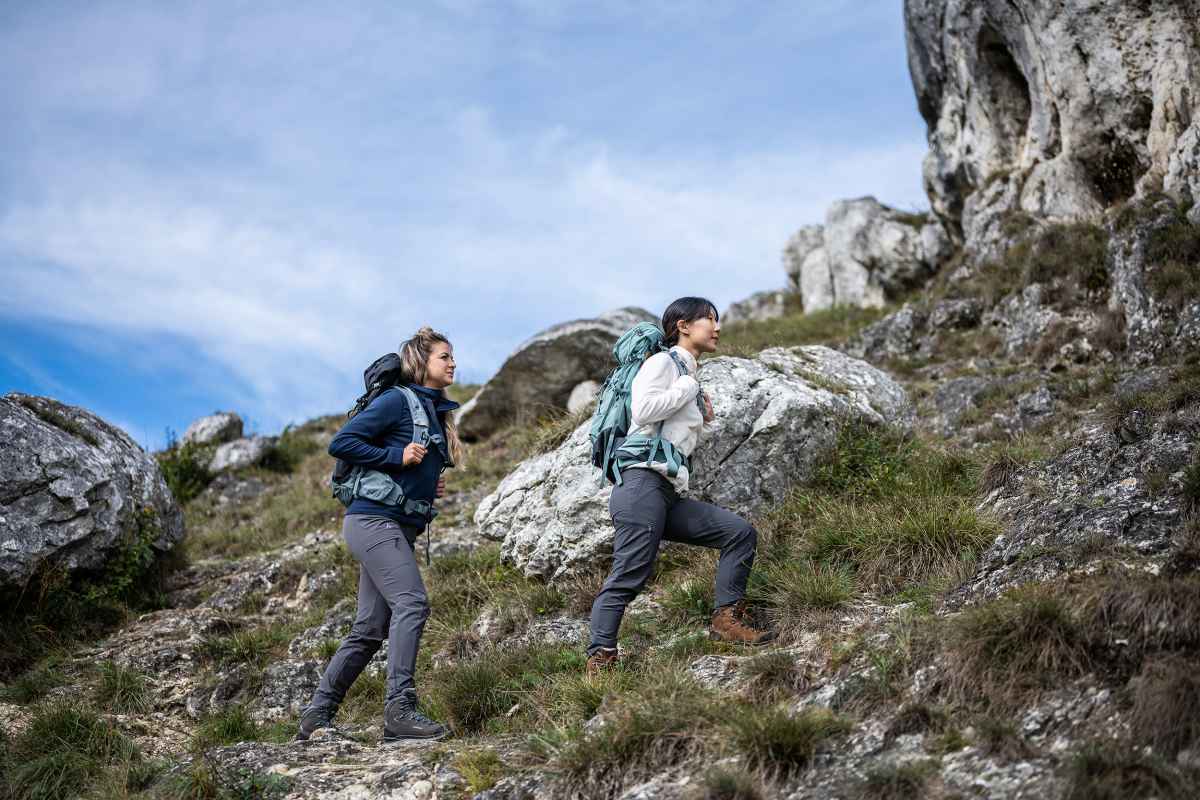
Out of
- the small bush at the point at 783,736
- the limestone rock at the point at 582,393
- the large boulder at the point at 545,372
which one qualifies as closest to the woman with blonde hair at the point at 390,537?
the small bush at the point at 783,736

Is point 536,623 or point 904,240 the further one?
point 904,240

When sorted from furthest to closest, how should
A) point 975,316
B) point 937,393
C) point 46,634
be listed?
1. point 975,316
2. point 937,393
3. point 46,634

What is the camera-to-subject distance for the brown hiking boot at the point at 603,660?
18.5 ft

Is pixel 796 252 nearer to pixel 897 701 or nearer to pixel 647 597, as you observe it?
pixel 647 597

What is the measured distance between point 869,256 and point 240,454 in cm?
1644

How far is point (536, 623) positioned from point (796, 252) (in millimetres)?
25251

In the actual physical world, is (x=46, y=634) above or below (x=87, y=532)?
below

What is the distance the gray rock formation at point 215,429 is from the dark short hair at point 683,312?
16.0 meters

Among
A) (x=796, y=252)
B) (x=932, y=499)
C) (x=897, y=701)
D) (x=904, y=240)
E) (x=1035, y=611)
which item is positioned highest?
(x=796, y=252)

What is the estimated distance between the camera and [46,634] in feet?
30.2

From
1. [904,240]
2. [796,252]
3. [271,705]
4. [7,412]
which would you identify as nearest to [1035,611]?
[271,705]

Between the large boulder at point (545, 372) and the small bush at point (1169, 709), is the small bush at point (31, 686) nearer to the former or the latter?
the small bush at point (1169, 709)

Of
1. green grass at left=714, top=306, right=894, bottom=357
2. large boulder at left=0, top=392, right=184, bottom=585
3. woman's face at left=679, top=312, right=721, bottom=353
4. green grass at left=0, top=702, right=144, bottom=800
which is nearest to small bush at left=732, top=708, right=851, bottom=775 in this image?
woman's face at left=679, top=312, right=721, bottom=353

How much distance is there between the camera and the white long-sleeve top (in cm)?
564
